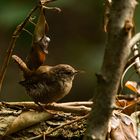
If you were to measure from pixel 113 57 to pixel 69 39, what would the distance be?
4198mm

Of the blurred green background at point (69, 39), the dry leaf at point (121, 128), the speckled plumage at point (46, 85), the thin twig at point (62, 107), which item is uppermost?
the blurred green background at point (69, 39)

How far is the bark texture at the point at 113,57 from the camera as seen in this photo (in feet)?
5.11

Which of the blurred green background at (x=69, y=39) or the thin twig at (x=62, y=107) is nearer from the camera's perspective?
the thin twig at (x=62, y=107)

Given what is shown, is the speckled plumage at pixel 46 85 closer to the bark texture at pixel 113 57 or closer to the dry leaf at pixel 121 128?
the dry leaf at pixel 121 128

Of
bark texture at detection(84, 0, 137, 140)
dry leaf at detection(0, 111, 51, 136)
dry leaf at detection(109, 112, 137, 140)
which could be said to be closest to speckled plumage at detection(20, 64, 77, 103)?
dry leaf at detection(0, 111, 51, 136)

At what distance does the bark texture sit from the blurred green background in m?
2.75

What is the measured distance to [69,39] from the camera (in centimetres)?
575

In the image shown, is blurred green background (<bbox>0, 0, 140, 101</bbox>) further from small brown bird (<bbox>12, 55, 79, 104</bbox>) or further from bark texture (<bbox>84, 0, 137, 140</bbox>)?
bark texture (<bbox>84, 0, 137, 140</bbox>)

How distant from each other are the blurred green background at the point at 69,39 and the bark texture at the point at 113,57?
2.75 meters

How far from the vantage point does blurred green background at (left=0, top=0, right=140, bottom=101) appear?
448cm

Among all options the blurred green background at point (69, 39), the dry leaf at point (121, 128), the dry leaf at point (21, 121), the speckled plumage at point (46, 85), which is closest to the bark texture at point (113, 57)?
the dry leaf at point (121, 128)

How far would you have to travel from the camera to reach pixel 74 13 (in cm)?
581

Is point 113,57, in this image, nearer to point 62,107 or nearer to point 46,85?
point 62,107

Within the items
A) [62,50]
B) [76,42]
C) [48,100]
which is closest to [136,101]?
[48,100]
